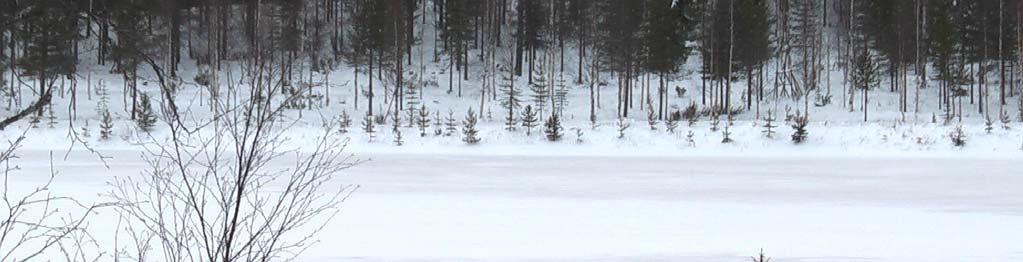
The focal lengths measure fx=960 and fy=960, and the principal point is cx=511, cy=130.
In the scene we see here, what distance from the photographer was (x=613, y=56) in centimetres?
4041

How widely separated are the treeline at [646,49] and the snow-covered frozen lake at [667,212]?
687 inches

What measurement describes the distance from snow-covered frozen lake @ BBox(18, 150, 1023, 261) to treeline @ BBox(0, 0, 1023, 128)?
687 inches

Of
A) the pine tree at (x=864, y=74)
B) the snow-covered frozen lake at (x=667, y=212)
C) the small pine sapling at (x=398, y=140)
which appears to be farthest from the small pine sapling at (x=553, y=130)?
the pine tree at (x=864, y=74)

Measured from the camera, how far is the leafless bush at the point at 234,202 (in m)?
3.25

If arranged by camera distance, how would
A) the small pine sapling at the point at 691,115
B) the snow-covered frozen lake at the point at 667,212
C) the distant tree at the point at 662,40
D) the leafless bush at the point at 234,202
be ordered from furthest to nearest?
the distant tree at the point at 662,40 < the small pine sapling at the point at 691,115 < the snow-covered frozen lake at the point at 667,212 < the leafless bush at the point at 234,202

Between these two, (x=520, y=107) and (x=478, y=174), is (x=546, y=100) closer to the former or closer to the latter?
(x=520, y=107)

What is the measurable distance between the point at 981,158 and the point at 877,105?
17547 mm

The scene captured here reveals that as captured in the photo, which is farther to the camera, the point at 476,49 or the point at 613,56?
the point at 476,49

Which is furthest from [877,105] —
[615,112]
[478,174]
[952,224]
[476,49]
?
[952,224]

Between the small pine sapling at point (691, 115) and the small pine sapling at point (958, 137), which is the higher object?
the small pine sapling at point (691, 115)

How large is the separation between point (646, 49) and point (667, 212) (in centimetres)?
A: 2908

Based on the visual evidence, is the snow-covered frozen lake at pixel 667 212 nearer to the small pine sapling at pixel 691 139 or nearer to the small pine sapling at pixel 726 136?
the small pine sapling at pixel 726 136

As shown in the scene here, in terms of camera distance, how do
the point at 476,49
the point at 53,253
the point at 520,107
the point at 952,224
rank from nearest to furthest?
the point at 53,253 → the point at 952,224 → the point at 520,107 → the point at 476,49

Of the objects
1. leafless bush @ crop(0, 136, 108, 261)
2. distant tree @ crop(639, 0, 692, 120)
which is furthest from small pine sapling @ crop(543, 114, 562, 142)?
leafless bush @ crop(0, 136, 108, 261)
